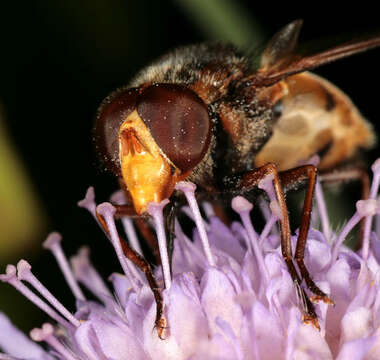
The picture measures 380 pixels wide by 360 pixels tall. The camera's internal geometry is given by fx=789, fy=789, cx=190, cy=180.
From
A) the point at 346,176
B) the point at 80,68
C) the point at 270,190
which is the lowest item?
the point at 346,176

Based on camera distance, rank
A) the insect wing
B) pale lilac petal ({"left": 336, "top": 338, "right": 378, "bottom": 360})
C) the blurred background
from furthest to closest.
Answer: the blurred background
the insect wing
pale lilac petal ({"left": 336, "top": 338, "right": 378, "bottom": 360})

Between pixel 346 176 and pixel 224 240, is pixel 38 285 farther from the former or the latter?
pixel 346 176

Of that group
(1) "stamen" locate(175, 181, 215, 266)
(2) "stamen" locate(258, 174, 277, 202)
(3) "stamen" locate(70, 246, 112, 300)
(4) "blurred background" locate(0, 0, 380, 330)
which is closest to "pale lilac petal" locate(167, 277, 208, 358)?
(1) "stamen" locate(175, 181, 215, 266)

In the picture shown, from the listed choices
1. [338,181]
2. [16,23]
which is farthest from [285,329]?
[16,23]

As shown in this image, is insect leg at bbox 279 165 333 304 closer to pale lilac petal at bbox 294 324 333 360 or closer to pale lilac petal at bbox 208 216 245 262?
pale lilac petal at bbox 294 324 333 360

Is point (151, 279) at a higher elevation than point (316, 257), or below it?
higher

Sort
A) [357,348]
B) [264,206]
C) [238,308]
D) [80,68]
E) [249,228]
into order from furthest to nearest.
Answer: [80,68]
[264,206]
[249,228]
[238,308]
[357,348]

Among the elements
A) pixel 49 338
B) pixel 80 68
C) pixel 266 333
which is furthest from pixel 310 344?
pixel 80 68
